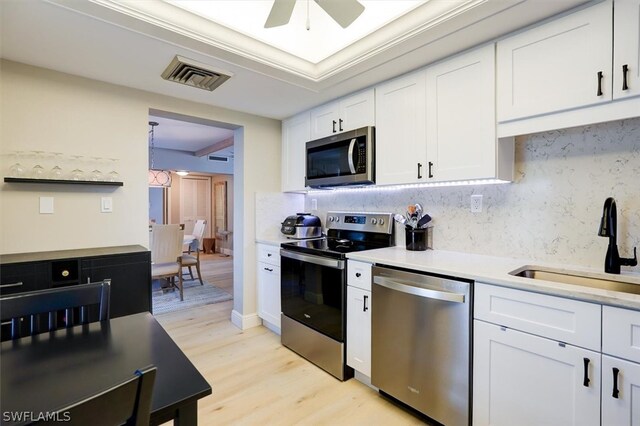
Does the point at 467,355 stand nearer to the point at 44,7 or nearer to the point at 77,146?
the point at 44,7

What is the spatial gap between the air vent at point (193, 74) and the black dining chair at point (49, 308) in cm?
151

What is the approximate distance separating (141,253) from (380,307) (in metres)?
1.75

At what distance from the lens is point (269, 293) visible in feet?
10.1

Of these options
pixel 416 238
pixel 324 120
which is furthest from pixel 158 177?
pixel 416 238

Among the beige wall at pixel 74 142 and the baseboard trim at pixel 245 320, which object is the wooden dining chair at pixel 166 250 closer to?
the baseboard trim at pixel 245 320

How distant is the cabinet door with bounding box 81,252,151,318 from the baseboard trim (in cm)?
107

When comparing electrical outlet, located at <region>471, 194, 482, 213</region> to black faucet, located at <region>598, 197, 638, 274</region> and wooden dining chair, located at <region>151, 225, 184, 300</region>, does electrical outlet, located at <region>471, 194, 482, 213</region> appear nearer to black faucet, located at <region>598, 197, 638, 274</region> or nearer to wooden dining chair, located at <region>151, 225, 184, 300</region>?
black faucet, located at <region>598, 197, 638, 274</region>

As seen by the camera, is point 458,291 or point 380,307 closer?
point 458,291

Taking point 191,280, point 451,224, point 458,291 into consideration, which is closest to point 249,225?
point 451,224

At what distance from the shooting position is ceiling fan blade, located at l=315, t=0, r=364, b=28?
1467mm

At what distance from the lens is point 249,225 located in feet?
10.7

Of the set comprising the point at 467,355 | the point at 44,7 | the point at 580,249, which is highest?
the point at 44,7

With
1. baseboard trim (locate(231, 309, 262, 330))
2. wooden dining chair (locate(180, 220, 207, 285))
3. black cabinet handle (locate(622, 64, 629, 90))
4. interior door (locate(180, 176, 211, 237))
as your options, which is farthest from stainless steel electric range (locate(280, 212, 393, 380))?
interior door (locate(180, 176, 211, 237))

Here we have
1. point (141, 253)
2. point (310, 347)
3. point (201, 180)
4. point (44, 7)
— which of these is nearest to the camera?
point (44, 7)
